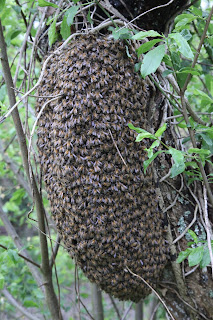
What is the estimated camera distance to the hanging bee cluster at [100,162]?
1.34m

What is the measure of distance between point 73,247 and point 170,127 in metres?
0.74

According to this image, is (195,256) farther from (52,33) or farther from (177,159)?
(52,33)

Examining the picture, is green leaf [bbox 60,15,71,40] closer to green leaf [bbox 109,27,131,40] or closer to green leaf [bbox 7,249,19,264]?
green leaf [bbox 109,27,131,40]

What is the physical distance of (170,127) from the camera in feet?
5.38

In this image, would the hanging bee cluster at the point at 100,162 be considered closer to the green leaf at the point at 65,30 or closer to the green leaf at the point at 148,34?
the green leaf at the point at 65,30

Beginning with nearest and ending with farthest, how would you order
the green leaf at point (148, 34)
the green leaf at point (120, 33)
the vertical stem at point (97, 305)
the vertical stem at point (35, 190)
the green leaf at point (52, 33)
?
the green leaf at point (148, 34) → the green leaf at point (120, 33) → the green leaf at point (52, 33) → the vertical stem at point (35, 190) → the vertical stem at point (97, 305)

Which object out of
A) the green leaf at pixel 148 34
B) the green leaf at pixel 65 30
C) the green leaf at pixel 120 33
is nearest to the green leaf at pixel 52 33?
the green leaf at pixel 65 30

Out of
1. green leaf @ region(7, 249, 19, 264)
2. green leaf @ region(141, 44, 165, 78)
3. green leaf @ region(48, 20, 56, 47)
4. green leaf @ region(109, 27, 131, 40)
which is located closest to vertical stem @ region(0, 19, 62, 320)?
green leaf @ region(7, 249, 19, 264)

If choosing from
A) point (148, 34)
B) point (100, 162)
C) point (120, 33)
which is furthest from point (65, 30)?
point (100, 162)

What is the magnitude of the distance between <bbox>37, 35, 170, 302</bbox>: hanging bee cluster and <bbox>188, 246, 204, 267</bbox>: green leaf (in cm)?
22

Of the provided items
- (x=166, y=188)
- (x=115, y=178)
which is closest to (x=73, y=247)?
(x=115, y=178)

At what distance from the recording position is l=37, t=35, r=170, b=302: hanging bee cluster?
134 cm

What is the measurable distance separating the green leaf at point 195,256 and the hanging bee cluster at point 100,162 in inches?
8.5

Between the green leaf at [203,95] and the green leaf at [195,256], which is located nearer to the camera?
the green leaf at [195,256]
